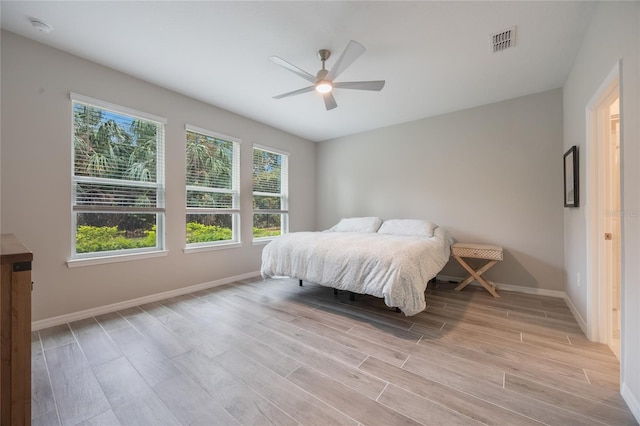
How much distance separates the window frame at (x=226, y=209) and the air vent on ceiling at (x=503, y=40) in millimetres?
3270

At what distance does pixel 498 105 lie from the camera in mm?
3457

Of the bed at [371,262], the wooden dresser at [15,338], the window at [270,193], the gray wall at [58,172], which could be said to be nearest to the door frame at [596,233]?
the bed at [371,262]

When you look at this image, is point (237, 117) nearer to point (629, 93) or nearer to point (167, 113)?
point (167, 113)

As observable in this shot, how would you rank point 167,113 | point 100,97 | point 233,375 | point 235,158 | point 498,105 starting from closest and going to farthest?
point 233,375
point 100,97
point 167,113
point 498,105
point 235,158

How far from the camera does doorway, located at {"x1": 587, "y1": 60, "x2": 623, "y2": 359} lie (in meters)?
1.95

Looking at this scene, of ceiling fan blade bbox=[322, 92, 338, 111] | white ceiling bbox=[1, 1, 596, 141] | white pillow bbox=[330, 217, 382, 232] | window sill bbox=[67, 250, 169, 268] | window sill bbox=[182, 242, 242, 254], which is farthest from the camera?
white pillow bbox=[330, 217, 382, 232]

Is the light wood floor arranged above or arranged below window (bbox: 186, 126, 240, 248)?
below

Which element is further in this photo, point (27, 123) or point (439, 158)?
point (439, 158)

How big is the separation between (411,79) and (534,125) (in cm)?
179

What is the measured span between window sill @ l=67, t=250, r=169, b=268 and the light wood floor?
0.54m

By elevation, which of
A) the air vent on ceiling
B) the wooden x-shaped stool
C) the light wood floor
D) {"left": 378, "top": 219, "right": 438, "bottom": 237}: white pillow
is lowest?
the light wood floor

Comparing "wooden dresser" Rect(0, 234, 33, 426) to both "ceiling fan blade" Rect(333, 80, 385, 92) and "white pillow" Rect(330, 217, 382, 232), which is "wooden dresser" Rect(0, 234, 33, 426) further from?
"white pillow" Rect(330, 217, 382, 232)

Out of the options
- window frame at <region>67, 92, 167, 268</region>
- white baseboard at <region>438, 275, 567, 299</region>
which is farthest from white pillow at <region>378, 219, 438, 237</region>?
window frame at <region>67, 92, 167, 268</region>

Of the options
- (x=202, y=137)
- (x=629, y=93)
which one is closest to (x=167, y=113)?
(x=202, y=137)
